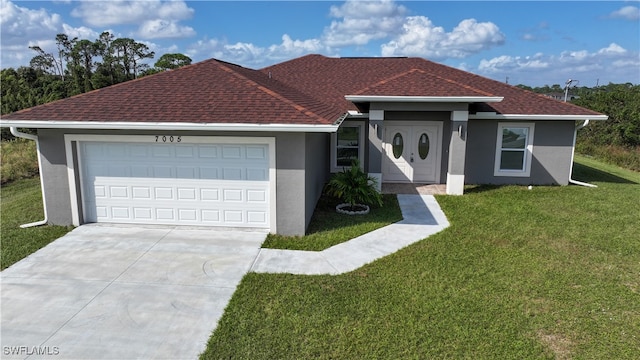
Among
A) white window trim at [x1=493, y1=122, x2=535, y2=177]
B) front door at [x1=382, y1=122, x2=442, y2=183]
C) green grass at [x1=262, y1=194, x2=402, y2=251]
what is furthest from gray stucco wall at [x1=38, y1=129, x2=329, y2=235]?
white window trim at [x1=493, y1=122, x2=535, y2=177]

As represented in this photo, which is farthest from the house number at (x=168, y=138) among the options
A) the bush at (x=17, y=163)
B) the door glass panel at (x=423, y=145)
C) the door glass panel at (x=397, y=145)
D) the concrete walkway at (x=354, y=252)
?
the bush at (x=17, y=163)

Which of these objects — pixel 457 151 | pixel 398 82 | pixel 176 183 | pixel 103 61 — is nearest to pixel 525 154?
pixel 457 151

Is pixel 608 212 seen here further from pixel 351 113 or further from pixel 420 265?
pixel 351 113

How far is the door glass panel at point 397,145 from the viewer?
14578mm

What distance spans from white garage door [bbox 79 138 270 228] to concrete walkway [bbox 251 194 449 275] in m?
1.68

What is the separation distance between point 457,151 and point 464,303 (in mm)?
7342

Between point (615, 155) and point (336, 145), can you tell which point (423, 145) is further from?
point (615, 155)

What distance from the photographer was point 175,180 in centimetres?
922

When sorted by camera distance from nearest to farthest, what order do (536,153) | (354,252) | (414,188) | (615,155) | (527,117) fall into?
(354,252) → (527,117) → (414,188) → (536,153) → (615,155)

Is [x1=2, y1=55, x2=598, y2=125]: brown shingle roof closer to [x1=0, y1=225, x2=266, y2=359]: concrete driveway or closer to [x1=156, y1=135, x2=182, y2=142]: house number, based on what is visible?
[x1=156, y1=135, x2=182, y2=142]: house number

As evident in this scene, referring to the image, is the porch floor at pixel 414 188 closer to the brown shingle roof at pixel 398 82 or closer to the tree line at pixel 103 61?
the brown shingle roof at pixel 398 82

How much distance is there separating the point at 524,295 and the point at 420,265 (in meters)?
1.73

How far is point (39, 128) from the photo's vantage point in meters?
8.89

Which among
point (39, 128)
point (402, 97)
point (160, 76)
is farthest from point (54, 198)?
point (402, 97)
